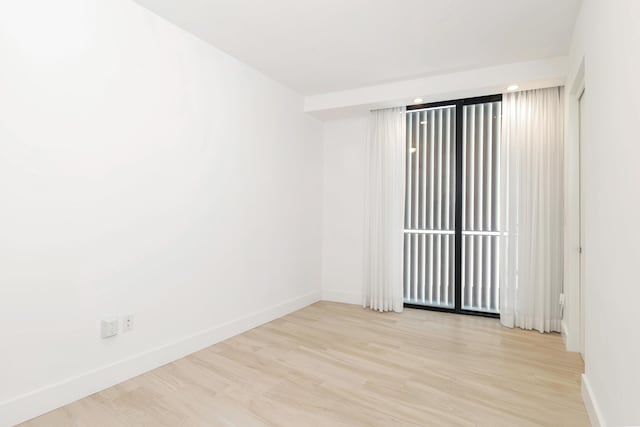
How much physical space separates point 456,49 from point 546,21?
Result: 0.68m

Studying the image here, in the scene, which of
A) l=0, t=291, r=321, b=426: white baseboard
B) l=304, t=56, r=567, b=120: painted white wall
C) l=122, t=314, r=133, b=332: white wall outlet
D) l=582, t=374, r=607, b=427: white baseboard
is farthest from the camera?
l=304, t=56, r=567, b=120: painted white wall

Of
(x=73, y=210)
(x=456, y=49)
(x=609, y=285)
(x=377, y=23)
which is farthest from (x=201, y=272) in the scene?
(x=456, y=49)

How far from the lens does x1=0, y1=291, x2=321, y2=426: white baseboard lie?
1904mm

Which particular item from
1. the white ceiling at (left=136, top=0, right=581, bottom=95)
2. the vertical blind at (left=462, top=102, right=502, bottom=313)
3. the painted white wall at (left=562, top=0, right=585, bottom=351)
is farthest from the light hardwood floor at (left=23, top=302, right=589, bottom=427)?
the white ceiling at (left=136, top=0, right=581, bottom=95)

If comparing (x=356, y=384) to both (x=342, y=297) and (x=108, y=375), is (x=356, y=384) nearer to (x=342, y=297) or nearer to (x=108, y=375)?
(x=108, y=375)

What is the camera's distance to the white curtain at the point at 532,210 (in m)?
3.45

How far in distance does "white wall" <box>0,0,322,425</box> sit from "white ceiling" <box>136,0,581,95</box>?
0.35 m

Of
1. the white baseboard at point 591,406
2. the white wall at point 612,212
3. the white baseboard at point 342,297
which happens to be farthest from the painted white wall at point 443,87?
the white baseboard at point 591,406

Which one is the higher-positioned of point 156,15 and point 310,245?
point 156,15

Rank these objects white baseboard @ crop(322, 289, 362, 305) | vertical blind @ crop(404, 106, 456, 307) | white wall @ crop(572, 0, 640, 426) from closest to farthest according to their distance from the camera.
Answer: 1. white wall @ crop(572, 0, 640, 426)
2. vertical blind @ crop(404, 106, 456, 307)
3. white baseboard @ crop(322, 289, 362, 305)

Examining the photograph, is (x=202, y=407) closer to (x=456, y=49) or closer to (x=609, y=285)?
(x=609, y=285)

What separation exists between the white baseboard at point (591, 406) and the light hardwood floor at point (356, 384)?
50 millimetres

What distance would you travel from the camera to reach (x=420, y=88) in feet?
12.4

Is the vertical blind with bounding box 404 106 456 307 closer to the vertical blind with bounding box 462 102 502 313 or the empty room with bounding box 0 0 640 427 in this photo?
the empty room with bounding box 0 0 640 427
